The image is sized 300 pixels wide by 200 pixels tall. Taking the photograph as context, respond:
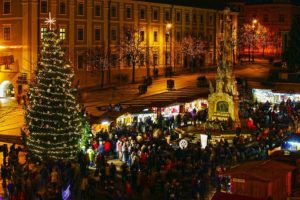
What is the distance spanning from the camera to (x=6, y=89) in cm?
5088

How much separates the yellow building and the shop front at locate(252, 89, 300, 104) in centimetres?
1689

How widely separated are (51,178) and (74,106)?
5.48 meters

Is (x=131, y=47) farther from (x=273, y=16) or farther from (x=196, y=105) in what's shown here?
(x=273, y=16)

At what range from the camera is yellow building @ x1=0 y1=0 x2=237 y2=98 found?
4997 centimetres

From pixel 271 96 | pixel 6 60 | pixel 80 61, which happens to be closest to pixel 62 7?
pixel 80 61

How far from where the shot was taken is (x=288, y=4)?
316 feet

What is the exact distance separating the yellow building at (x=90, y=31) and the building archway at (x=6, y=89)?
91 mm

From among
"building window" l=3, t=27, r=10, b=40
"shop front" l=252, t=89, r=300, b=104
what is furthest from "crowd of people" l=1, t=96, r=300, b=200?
"building window" l=3, t=27, r=10, b=40

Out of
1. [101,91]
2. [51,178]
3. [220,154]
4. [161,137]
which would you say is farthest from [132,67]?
[51,178]

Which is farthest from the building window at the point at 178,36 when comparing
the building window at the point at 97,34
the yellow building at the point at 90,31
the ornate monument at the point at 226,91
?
the ornate monument at the point at 226,91

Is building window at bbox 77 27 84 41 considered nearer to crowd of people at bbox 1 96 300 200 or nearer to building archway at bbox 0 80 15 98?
building archway at bbox 0 80 15 98

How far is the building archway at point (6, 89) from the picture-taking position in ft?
166

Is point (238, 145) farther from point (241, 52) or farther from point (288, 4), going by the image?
point (288, 4)

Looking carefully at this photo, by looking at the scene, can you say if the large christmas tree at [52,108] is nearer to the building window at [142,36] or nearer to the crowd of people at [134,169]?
the crowd of people at [134,169]
